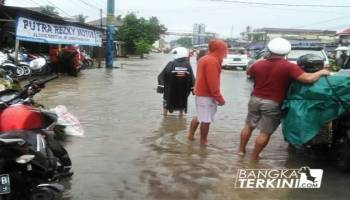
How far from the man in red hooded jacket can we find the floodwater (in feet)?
1.75

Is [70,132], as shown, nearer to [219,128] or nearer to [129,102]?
[219,128]

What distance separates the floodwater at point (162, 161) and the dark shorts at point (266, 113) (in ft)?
1.68

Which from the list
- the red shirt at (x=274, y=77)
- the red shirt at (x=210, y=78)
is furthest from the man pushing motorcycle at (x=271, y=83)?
the red shirt at (x=210, y=78)

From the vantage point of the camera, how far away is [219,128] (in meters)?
10.3

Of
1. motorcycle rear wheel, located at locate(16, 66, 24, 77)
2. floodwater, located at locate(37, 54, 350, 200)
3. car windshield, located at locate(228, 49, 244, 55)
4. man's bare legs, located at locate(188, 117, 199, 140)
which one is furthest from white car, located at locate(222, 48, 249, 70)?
man's bare legs, located at locate(188, 117, 199, 140)

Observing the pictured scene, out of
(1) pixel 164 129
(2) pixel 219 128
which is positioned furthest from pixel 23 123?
(2) pixel 219 128

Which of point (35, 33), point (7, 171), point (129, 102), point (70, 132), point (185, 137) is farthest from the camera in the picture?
point (35, 33)

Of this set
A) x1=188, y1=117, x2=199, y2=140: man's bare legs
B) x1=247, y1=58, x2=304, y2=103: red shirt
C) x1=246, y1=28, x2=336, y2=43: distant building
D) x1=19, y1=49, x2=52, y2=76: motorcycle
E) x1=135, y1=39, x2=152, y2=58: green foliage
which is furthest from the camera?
x1=135, y1=39, x2=152, y2=58: green foliage

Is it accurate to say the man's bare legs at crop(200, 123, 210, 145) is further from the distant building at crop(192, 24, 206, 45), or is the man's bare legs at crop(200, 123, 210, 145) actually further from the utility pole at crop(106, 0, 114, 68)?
the distant building at crop(192, 24, 206, 45)

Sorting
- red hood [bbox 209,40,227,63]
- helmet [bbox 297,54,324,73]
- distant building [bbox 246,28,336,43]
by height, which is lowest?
helmet [bbox 297,54,324,73]

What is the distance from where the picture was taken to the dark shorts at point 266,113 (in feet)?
23.1

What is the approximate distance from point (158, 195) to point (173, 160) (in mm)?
1673

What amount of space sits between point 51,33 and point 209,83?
1350cm

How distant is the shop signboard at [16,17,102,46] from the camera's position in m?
17.6
